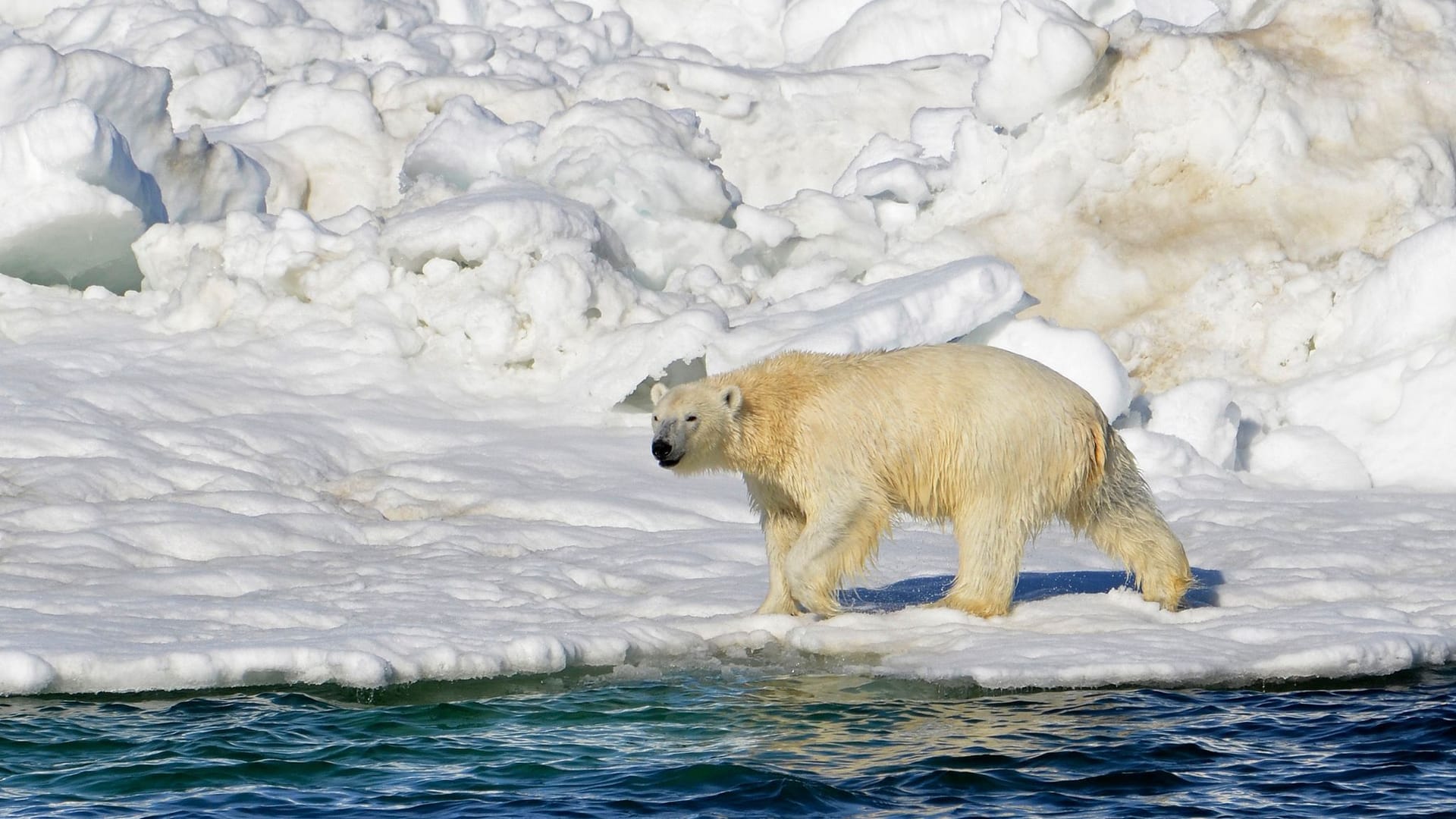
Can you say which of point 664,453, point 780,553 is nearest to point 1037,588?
point 780,553

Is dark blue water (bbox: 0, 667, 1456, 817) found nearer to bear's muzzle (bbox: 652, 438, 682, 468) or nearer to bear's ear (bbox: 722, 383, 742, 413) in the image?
bear's muzzle (bbox: 652, 438, 682, 468)

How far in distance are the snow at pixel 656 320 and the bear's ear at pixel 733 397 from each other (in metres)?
0.97

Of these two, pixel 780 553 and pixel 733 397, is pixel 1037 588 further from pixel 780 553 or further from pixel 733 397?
pixel 733 397

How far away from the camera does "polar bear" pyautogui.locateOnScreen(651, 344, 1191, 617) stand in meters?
7.34

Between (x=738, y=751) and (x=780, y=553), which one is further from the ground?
(x=780, y=553)

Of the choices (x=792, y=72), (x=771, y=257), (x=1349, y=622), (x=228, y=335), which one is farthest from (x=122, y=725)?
(x=792, y=72)

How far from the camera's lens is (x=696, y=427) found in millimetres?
7504

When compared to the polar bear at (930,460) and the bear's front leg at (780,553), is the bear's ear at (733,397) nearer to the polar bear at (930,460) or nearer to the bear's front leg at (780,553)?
the polar bear at (930,460)

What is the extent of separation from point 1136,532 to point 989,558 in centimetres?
75

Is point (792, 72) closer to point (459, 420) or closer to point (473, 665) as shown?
point (459, 420)

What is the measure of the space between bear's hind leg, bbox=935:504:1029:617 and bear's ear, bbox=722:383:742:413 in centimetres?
109

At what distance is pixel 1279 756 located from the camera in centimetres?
580

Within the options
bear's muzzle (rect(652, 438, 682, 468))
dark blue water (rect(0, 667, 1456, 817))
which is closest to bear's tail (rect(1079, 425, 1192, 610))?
dark blue water (rect(0, 667, 1456, 817))

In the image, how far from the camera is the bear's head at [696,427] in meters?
7.46
